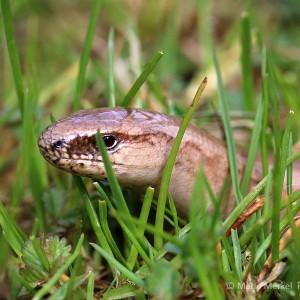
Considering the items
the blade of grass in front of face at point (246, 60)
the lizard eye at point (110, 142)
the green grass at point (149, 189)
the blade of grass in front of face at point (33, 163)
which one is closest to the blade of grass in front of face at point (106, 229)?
the green grass at point (149, 189)

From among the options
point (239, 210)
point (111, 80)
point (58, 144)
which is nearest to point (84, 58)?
point (111, 80)

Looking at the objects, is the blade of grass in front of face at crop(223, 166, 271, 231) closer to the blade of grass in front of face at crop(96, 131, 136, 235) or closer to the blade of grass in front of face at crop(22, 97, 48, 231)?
the blade of grass in front of face at crop(96, 131, 136, 235)

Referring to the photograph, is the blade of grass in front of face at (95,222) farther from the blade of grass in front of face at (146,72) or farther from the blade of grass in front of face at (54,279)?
the blade of grass in front of face at (146,72)

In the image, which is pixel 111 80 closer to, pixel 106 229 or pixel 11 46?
pixel 11 46

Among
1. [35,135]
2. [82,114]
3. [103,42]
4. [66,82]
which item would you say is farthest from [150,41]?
[82,114]

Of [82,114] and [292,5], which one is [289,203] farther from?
[292,5]

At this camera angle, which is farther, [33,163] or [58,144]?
[33,163]
